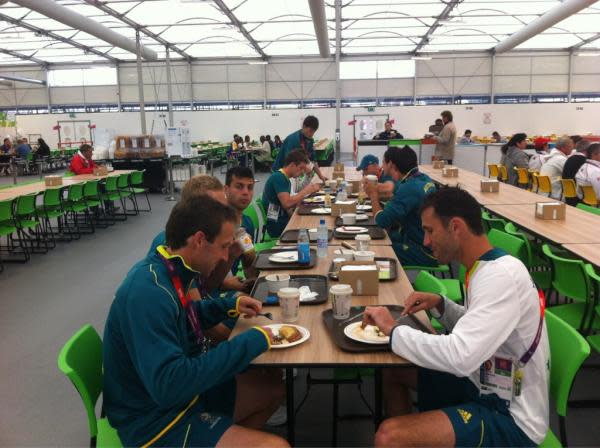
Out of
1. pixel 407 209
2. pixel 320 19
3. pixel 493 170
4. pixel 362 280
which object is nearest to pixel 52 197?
pixel 407 209

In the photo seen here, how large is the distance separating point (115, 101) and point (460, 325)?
2320 cm

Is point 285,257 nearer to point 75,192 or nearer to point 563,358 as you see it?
point 563,358

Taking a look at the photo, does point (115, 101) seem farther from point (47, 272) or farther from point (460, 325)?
point (460, 325)

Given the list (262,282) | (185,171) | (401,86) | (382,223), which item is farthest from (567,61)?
(262,282)

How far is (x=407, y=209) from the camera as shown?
3.73m

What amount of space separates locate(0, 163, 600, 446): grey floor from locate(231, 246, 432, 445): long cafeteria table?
2.40ft

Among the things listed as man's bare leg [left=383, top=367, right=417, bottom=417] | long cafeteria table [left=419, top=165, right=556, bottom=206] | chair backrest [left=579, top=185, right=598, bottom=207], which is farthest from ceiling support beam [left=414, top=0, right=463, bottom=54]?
man's bare leg [left=383, top=367, right=417, bottom=417]

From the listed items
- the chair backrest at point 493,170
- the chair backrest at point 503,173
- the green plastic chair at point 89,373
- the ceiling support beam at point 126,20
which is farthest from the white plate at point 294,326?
the ceiling support beam at point 126,20

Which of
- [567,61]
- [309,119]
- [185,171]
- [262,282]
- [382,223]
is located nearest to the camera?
[262,282]

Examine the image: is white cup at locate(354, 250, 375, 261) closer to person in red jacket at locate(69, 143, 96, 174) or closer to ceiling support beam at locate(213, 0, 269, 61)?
person in red jacket at locate(69, 143, 96, 174)

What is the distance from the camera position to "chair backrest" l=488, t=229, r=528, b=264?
10.1ft

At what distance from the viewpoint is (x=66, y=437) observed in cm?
257

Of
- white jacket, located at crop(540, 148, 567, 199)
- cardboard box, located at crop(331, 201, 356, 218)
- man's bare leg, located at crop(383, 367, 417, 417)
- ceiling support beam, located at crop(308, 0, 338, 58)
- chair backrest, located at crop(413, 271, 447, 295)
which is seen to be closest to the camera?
man's bare leg, located at crop(383, 367, 417, 417)

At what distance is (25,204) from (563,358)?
6.07 m
